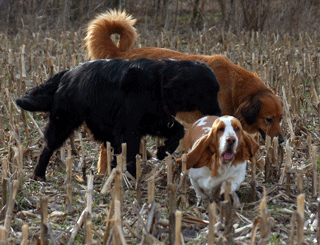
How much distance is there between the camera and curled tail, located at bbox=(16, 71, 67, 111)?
4.41 metres

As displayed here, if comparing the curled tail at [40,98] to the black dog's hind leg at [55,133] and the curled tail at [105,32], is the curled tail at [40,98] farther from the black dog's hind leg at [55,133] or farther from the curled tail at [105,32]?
the curled tail at [105,32]

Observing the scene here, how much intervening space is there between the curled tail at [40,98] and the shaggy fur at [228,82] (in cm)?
113

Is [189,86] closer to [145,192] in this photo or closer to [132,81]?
[132,81]

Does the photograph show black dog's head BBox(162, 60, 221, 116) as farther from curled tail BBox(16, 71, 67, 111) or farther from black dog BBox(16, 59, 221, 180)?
curled tail BBox(16, 71, 67, 111)

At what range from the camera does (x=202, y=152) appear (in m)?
3.51

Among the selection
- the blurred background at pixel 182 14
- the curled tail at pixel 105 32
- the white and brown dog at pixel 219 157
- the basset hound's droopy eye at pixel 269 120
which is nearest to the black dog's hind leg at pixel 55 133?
the white and brown dog at pixel 219 157

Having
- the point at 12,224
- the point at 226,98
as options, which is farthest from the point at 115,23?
the point at 12,224

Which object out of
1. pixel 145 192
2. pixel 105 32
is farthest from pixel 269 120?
pixel 105 32

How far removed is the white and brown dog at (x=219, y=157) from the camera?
11.3 feet

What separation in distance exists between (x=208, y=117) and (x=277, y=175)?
0.71 metres

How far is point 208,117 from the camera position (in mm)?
4125

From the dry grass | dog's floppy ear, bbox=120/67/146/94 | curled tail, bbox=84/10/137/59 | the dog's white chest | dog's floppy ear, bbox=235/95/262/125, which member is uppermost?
curled tail, bbox=84/10/137/59

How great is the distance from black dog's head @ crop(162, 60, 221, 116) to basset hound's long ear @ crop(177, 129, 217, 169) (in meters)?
0.68

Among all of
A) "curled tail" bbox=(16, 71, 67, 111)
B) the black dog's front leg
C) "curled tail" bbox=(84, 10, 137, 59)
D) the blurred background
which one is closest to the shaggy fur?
"curled tail" bbox=(84, 10, 137, 59)
